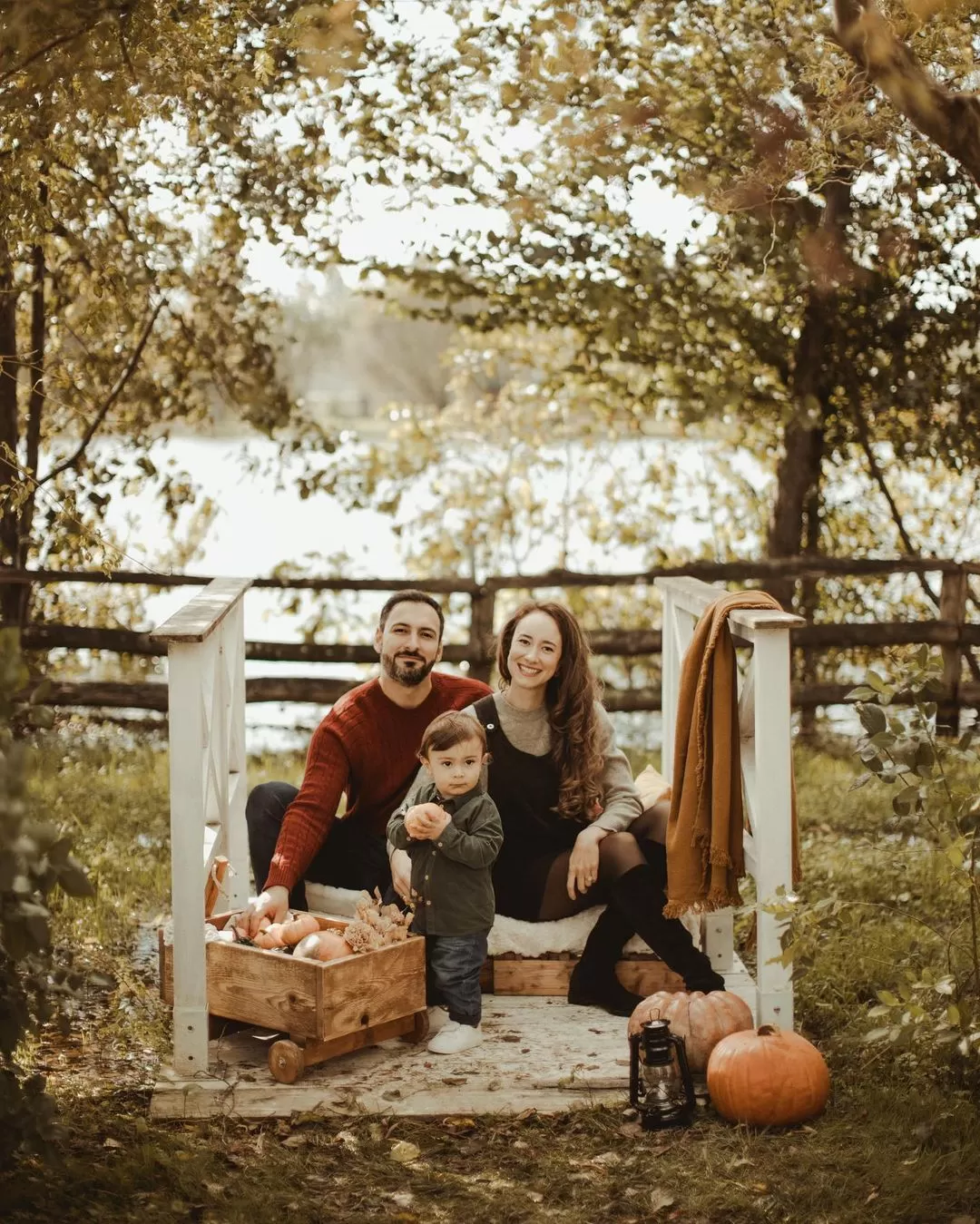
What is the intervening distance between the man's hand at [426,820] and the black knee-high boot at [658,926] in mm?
649

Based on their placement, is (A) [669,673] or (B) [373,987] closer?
(B) [373,987]

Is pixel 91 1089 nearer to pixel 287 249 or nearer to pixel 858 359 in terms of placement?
pixel 287 249

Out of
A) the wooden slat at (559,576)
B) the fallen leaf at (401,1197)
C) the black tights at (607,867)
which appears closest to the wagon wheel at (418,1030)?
the black tights at (607,867)

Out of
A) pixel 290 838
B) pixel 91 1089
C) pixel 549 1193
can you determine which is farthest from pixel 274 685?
pixel 549 1193

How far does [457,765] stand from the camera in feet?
13.2

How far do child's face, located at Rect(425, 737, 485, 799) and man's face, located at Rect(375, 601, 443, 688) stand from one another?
0.66m

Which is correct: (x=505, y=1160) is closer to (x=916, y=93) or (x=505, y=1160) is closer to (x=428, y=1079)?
(x=428, y=1079)

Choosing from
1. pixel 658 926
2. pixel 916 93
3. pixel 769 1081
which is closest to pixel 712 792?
pixel 658 926

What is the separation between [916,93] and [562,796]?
2.26m

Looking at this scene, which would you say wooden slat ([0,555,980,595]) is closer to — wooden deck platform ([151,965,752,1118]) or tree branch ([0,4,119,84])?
wooden deck platform ([151,965,752,1118])

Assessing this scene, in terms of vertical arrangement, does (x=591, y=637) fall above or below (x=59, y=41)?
below

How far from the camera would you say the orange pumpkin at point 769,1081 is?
140 inches

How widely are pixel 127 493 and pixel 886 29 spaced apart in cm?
492

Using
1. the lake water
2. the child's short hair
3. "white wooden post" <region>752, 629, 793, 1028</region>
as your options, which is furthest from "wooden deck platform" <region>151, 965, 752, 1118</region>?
the lake water
